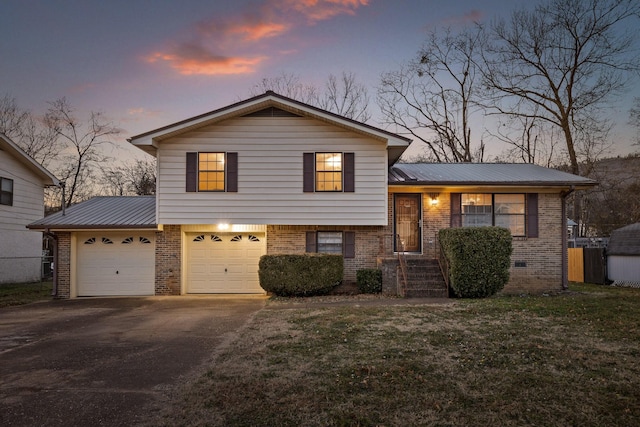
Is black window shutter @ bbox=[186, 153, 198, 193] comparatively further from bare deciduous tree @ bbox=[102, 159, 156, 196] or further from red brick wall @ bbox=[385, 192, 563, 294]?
bare deciduous tree @ bbox=[102, 159, 156, 196]

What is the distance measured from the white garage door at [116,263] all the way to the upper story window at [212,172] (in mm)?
2537

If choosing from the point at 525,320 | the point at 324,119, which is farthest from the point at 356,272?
the point at 525,320

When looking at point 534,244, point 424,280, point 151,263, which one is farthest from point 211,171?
point 534,244

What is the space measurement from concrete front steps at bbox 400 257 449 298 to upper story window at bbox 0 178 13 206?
57.3 feet

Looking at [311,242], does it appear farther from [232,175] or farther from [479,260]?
[479,260]

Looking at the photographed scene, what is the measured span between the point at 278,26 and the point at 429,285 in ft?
37.8

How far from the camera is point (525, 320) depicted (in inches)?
318

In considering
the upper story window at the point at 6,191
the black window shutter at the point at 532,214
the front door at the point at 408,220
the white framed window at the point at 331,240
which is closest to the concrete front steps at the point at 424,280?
the front door at the point at 408,220

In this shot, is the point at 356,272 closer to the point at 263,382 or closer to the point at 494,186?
the point at 494,186

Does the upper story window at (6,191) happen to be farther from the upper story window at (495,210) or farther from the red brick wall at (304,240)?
the upper story window at (495,210)

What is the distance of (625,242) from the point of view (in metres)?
17.0

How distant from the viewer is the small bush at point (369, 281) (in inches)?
516

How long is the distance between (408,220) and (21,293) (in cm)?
1464

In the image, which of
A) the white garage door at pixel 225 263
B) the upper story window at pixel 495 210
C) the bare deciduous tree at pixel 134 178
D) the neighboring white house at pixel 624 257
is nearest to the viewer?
the upper story window at pixel 495 210
